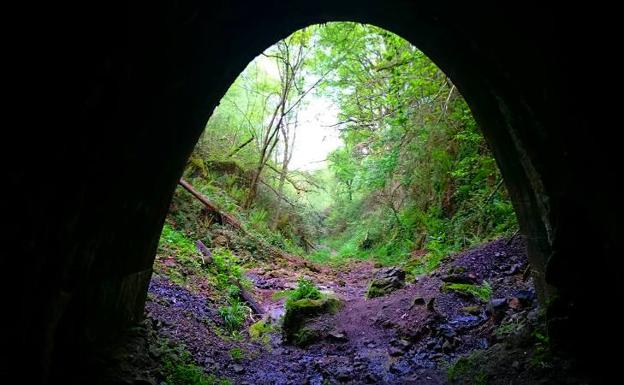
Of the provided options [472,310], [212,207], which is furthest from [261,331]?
[212,207]

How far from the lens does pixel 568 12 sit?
1.96 metres

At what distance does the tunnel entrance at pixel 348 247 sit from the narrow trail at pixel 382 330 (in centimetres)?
3

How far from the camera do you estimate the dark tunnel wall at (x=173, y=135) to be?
6.59ft

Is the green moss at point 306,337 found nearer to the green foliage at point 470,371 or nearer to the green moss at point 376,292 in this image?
the green moss at point 376,292

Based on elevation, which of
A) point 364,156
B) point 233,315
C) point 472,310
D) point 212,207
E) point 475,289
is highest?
point 364,156

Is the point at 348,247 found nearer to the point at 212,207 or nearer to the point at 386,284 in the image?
the point at 212,207

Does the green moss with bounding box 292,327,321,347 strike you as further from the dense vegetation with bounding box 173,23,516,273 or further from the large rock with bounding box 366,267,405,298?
the dense vegetation with bounding box 173,23,516,273

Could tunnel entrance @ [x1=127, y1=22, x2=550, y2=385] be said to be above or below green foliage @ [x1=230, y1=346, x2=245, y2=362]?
above

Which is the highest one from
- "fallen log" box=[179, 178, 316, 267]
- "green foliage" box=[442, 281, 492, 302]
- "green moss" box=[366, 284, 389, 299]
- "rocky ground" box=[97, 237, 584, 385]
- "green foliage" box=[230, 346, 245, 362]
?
"fallen log" box=[179, 178, 316, 267]

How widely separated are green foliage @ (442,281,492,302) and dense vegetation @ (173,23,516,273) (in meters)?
2.44

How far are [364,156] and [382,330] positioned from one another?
36.2ft

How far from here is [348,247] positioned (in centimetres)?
1925

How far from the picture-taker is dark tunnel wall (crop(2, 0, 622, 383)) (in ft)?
6.59

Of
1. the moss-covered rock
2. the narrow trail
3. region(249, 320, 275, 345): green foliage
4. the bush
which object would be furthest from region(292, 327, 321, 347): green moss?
the bush
